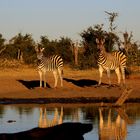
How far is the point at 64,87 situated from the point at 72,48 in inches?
640

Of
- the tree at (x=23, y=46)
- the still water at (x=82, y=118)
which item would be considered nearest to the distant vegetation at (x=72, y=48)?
the tree at (x=23, y=46)

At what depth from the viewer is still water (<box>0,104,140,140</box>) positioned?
17266 millimetres

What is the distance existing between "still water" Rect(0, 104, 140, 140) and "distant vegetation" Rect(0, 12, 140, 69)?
1846 centimetres

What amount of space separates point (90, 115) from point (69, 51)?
28.8 m

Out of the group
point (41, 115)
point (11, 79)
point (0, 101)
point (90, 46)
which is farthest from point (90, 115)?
point (90, 46)

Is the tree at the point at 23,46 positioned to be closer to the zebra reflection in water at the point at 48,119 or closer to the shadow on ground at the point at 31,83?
the shadow on ground at the point at 31,83

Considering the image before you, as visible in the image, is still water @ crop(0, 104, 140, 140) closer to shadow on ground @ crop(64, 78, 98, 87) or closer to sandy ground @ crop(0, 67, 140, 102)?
sandy ground @ crop(0, 67, 140, 102)

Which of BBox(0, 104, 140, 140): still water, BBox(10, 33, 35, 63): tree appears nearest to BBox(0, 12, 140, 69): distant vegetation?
BBox(10, 33, 35, 63): tree

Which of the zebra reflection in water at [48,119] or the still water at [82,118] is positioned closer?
the still water at [82,118]

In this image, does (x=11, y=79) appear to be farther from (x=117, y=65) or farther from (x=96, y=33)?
(x=96, y=33)

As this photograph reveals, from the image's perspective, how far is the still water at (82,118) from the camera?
680 inches

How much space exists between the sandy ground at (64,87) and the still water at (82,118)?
13.8ft

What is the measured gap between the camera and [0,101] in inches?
1134

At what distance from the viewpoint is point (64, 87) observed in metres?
34.4
